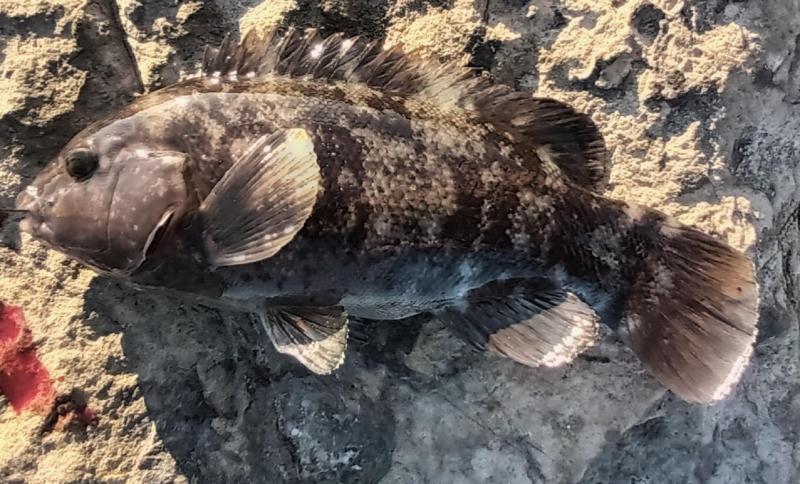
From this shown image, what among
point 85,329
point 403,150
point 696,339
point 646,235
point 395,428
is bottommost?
point 395,428

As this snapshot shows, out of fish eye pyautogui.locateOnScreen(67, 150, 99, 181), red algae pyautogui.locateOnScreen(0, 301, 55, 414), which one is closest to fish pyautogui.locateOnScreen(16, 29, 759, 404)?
fish eye pyautogui.locateOnScreen(67, 150, 99, 181)

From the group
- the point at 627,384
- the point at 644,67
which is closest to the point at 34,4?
the point at 644,67

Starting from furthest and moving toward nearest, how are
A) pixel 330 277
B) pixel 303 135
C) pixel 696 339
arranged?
pixel 696 339 → pixel 330 277 → pixel 303 135

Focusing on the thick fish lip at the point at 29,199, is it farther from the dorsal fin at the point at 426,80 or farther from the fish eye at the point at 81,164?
the dorsal fin at the point at 426,80

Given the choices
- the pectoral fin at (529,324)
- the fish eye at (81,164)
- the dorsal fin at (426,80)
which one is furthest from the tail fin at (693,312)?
the fish eye at (81,164)

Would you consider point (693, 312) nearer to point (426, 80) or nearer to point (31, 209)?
point (426, 80)

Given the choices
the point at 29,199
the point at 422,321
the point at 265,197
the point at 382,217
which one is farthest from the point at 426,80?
the point at 29,199

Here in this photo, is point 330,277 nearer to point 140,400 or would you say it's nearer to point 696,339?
point 140,400
